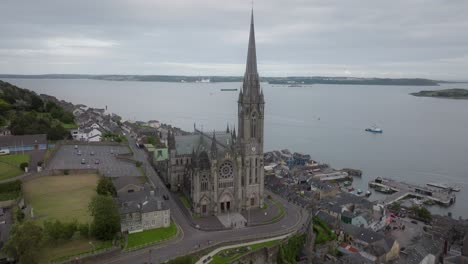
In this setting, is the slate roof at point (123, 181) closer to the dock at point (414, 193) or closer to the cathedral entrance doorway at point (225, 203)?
the cathedral entrance doorway at point (225, 203)

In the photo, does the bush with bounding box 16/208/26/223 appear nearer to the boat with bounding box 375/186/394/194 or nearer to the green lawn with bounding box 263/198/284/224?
the green lawn with bounding box 263/198/284/224

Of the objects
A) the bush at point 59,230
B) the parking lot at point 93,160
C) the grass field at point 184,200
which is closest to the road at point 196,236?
the grass field at point 184,200

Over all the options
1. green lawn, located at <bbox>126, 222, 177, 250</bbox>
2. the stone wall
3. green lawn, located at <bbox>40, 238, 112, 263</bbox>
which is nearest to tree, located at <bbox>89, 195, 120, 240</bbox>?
green lawn, located at <bbox>40, 238, 112, 263</bbox>

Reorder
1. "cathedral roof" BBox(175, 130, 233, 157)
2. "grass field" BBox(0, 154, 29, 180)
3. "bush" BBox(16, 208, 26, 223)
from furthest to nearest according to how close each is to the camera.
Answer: "grass field" BBox(0, 154, 29, 180), "cathedral roof" BBox(175, 130, 233, 157), "bush" BBox(16, 208, 26, 223)

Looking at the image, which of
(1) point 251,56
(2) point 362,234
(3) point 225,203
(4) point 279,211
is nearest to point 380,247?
(2) point 362,234

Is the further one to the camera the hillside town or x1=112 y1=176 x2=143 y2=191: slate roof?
x1=112 y1=176 x2=143 y2=191: slate roof

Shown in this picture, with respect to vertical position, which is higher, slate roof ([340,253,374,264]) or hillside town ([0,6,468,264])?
hillside town ([0,6,468,264])
